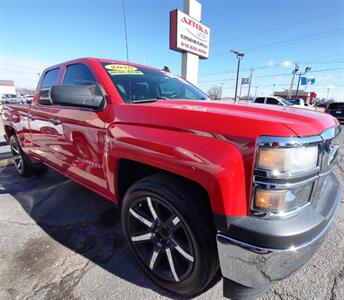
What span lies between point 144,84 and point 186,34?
9136 millimetres

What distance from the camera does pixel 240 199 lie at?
1317 millimetres

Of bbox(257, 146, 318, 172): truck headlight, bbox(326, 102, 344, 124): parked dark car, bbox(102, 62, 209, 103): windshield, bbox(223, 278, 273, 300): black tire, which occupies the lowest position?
bbox(326, 102, 344, 124): parked dark car

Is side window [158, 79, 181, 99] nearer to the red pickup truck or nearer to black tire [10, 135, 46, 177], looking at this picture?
the red pickup truck

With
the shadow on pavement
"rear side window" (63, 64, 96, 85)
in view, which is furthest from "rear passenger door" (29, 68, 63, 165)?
the shadow on pavement

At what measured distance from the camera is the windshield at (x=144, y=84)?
231 cm

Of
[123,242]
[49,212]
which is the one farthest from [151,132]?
[49,212]

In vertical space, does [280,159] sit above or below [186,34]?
below

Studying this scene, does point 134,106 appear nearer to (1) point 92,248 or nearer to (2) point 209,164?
(2) point 209,164

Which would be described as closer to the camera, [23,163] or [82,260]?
[82,260]

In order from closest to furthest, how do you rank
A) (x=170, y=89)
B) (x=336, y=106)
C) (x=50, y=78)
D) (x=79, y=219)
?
(x=170, y=89), (x=79, y=219), (x=50, y=78), (x=336, y=106)

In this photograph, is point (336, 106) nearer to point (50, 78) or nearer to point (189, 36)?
point (189, 36)

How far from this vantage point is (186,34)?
10.5 metres

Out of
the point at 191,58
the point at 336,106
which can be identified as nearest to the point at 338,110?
the point at 336,106

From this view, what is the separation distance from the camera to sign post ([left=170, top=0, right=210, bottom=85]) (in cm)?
1009
